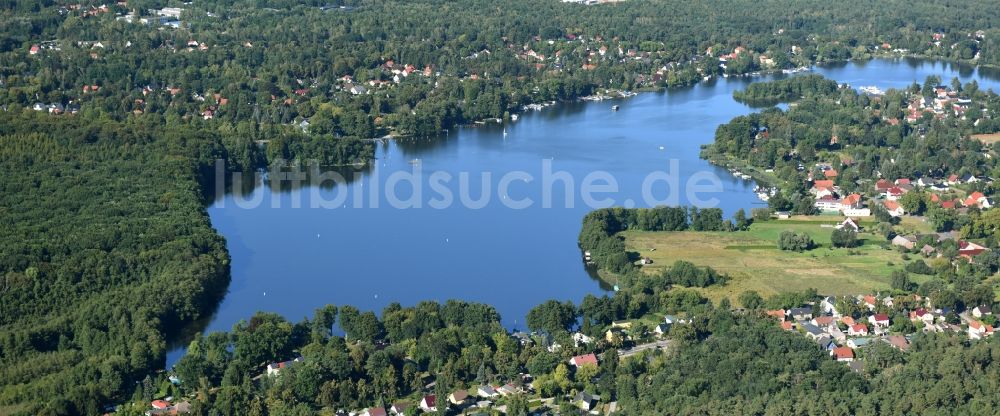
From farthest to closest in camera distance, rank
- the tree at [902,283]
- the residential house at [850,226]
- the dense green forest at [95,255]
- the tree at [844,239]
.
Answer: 1. the residential house at [850,226]
2. the tree at [844,239]
3. the tree at [902,283]
4. the dense green forest at [95,255]

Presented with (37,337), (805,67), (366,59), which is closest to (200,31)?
(366,59)

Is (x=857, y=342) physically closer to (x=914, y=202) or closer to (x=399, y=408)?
(x=399, y=408)

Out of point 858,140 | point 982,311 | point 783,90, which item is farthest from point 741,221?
point 783,90

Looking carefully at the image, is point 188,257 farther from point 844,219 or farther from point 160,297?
point 844,219

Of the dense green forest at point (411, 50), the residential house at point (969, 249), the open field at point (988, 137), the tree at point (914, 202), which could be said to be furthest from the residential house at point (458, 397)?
the open field at point (988, 137)

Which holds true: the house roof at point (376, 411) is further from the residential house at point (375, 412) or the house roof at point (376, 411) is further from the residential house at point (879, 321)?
the residential house at point (879, 321)

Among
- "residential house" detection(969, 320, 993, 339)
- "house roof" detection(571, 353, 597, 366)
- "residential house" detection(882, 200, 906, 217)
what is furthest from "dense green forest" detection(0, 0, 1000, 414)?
"residential house" detection(882, 200, 906, 217)
